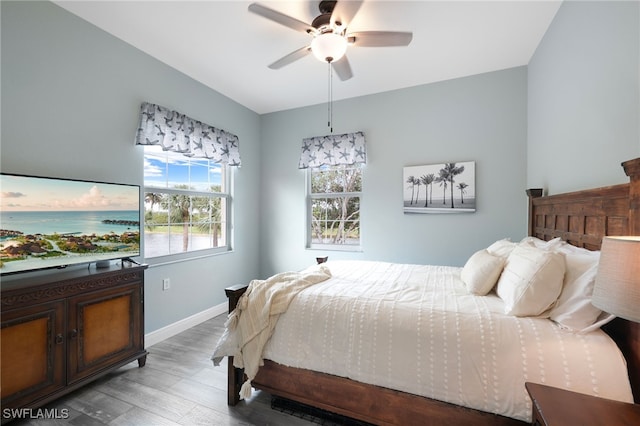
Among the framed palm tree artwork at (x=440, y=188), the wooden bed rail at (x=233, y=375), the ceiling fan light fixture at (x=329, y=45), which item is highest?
the ceiling fan light fixture at (x=329, y=45)

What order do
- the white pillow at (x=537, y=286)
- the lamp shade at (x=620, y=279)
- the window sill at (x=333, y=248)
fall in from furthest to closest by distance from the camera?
the window sill at (x=333, y=248), the white pillow at (x=537, y=286), the lamp shade at (x=620, y=279)

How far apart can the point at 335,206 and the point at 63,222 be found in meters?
2.91

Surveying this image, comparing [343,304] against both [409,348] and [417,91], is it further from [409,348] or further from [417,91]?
[417,91]

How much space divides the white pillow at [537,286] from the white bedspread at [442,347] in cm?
6

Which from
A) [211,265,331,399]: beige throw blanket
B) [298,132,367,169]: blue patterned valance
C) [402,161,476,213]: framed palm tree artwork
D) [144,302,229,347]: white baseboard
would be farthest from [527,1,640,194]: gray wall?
[144,302,229,347]: white baseboard

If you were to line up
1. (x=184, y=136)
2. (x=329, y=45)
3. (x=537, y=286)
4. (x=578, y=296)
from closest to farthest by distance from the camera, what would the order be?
(x=578, y=296), (x=537, y=286), (x=329, y=45), (x=184, y=136)

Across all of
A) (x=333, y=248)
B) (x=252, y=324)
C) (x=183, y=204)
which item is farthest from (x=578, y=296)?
(x=183, y=204)

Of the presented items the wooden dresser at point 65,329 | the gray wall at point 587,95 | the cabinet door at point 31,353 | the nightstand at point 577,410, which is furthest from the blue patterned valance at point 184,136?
the gray wall at point 587,95

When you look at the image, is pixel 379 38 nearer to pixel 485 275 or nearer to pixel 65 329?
pixel 485 275

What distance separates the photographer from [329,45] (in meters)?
1.93

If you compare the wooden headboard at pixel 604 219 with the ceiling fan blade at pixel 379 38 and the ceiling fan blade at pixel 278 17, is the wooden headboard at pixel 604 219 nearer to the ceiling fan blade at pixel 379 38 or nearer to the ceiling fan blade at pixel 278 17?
the ceiling fan blade at pixel 379 38

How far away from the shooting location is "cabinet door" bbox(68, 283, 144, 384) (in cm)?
192

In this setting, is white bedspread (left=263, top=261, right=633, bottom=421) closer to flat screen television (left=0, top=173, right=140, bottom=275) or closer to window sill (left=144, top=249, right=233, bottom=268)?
flat screen television (left=0, top=173, right=140, bottom=275)

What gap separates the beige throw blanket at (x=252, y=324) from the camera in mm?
1721
